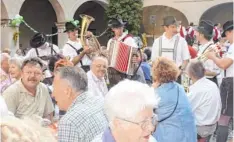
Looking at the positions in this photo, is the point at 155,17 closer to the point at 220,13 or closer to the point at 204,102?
the point at 220,13

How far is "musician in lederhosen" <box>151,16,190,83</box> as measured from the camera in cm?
667

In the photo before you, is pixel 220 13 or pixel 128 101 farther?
pixel 220 13

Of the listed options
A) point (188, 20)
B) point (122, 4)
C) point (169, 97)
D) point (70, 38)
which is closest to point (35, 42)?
point (70, 38)

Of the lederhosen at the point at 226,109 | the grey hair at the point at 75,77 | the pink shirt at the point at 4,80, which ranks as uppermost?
the grey hair at the point at 75,77

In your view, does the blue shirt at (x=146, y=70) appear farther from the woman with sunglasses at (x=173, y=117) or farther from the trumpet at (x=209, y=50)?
the woman with sunglasses at (x=173, y=117)

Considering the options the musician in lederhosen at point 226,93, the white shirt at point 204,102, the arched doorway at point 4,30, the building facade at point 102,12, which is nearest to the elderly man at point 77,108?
the white shirt at point 204,102

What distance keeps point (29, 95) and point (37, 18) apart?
17921 millimetres

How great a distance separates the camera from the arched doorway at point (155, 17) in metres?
22.3

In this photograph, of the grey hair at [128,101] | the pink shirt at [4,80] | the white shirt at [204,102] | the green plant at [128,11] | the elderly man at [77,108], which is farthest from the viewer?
the green plant at [128,11]

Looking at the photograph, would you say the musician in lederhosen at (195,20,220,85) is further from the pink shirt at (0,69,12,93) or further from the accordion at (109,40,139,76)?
the pink shirt at (0,69,12,93)

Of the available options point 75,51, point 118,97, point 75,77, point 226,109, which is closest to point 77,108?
point 75,77

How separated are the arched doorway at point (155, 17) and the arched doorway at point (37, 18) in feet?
15.1

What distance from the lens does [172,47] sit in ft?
21.9

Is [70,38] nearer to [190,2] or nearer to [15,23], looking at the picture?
[15,23]
